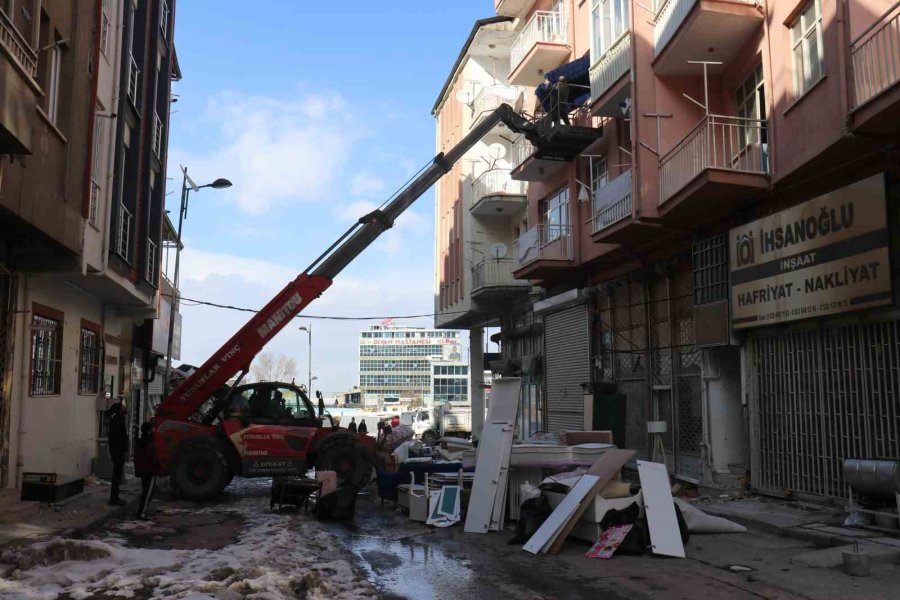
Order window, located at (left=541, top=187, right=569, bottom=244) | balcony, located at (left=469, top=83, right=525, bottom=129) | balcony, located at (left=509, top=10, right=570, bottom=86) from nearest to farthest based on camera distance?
window, located at (left=541, top=187, right=569, bottom=244) → balcony, located at (left=509, top=10, right=570, bottom=86) → balcony, located at (left=469, top=83, right=525, bottom=129)

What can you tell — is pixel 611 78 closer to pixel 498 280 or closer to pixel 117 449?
pixel 498 280

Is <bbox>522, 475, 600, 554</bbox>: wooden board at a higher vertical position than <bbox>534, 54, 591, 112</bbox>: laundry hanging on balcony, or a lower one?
lower

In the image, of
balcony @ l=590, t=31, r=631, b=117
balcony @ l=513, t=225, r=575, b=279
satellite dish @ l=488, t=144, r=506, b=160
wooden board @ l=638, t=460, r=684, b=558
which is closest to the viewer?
wooden board @ l=638, t=460, r=684, b=558

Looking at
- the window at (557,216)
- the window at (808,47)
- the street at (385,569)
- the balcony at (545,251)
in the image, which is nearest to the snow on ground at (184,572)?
the street at (385,569)

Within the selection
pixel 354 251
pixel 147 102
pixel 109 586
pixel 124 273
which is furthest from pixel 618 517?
pixel 147 102

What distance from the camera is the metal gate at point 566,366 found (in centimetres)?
2131

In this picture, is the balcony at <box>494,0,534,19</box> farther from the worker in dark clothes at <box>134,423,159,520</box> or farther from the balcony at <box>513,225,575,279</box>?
the worker in dark clothes at <box>134,423,159,520</box>

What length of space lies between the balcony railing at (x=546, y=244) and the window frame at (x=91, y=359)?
1132cm

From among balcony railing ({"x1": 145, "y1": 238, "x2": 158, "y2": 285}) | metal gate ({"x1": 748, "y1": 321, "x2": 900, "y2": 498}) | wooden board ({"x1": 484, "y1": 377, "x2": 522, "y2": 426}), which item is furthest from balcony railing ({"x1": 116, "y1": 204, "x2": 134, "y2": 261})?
metal gate ({"x1": 748, "y1": 321, "x2": 900, "y2": 498})

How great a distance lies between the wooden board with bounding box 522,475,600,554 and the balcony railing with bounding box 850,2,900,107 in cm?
591

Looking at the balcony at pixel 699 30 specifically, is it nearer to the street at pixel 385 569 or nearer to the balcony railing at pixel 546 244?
the balcony railing at pixel 546 244

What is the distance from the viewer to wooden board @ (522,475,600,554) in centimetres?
953

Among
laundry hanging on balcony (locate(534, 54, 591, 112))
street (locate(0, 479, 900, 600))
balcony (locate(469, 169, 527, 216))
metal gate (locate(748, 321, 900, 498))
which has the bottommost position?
street (locate(0, 479, 900, 600))

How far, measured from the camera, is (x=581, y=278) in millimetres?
21828
